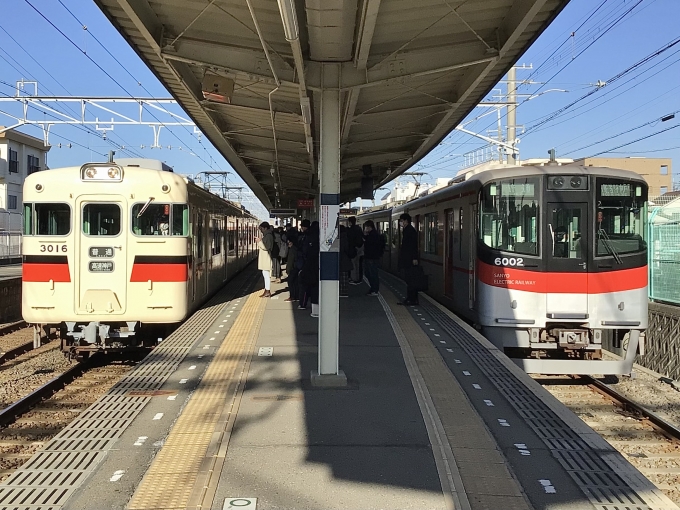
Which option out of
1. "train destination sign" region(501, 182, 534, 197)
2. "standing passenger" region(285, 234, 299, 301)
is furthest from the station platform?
"standing passenger" region(285, 234, 299, 301)

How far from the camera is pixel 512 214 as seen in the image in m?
8.53

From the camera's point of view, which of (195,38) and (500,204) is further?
(500,204)

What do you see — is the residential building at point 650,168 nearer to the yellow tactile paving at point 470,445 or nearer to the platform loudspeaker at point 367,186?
the platform loudspeaker at point 367,186

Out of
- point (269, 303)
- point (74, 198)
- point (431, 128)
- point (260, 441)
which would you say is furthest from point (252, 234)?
point (260, 441)

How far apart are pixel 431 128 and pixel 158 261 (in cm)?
528

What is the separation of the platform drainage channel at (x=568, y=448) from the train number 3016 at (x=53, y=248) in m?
5.54

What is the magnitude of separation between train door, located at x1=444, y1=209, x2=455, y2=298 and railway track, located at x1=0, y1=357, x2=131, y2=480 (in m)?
5.65

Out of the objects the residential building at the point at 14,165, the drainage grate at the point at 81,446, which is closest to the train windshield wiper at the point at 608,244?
the drainage grate at the point at 81,446

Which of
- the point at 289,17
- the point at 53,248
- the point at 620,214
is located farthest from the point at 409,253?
the point at 289,17

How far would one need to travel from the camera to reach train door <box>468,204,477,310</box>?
29.9 feet

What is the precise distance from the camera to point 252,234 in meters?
26.8

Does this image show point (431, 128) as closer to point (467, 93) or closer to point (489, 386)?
point (467, 93)

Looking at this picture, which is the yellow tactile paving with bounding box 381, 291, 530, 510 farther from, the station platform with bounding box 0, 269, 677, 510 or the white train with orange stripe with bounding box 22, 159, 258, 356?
the white train with orange stripe with bounding box 22, 159, 258, 356

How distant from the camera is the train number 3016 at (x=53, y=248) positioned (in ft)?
27.4
